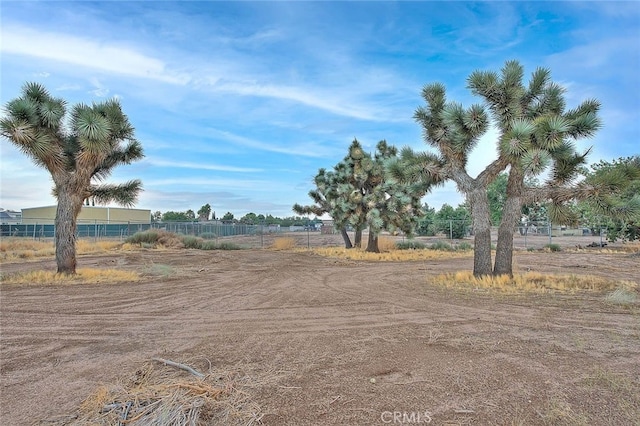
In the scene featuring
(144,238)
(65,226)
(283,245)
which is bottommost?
(283,245)

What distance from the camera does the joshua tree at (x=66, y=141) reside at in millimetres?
12188

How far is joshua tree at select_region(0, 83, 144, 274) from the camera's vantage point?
12188 millimetres

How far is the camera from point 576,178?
12.4 m

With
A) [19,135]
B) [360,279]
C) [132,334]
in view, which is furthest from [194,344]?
[19,135]

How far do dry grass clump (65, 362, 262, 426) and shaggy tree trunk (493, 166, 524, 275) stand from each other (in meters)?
10.6

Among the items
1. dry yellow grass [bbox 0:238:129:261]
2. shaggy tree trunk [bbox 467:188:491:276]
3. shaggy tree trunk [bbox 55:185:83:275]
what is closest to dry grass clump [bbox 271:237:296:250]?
dry yellow grass [bbox 0:238:129:261]

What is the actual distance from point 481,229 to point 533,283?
224 centimetres

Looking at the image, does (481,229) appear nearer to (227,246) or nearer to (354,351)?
(354,351)

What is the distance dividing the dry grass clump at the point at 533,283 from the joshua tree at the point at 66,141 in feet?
40.5

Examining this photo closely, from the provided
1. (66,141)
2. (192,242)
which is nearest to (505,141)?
(66,141)

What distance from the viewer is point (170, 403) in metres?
3.56

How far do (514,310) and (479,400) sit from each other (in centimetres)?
498

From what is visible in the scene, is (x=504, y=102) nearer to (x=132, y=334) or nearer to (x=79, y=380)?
(x=132, y=334)

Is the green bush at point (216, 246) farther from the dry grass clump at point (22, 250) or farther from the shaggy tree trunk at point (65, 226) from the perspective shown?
the shaggy tree trunk at point (65, 226)
